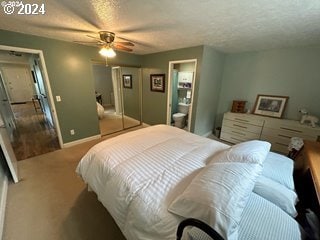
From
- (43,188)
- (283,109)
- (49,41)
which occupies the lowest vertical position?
(43,188)

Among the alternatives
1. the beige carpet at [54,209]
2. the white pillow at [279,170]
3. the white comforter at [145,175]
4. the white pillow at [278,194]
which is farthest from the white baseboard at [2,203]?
the white pillow at [279,170]

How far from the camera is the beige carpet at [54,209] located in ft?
4.51

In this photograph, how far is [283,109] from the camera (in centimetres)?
296

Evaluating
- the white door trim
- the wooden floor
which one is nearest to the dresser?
the white door trim

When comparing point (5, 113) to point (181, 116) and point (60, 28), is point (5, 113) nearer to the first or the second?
point (60, 28)

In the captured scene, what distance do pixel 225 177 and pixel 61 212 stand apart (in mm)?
1915

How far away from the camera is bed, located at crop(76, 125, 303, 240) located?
76cm

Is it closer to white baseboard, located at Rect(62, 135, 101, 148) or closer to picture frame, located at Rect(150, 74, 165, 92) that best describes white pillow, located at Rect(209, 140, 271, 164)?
picture frame, located at Rect(150, 74, 165, 92)

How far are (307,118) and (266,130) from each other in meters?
0.68

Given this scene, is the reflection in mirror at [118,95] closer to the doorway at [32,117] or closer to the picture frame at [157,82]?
the picture frame at [157,82]

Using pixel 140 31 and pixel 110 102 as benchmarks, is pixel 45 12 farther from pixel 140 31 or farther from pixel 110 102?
pixel 110 102

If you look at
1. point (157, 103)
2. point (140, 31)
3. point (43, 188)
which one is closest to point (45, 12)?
point (140, 31)

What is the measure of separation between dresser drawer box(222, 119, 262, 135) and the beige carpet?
316 cm

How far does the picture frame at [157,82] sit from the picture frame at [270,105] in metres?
2.43
